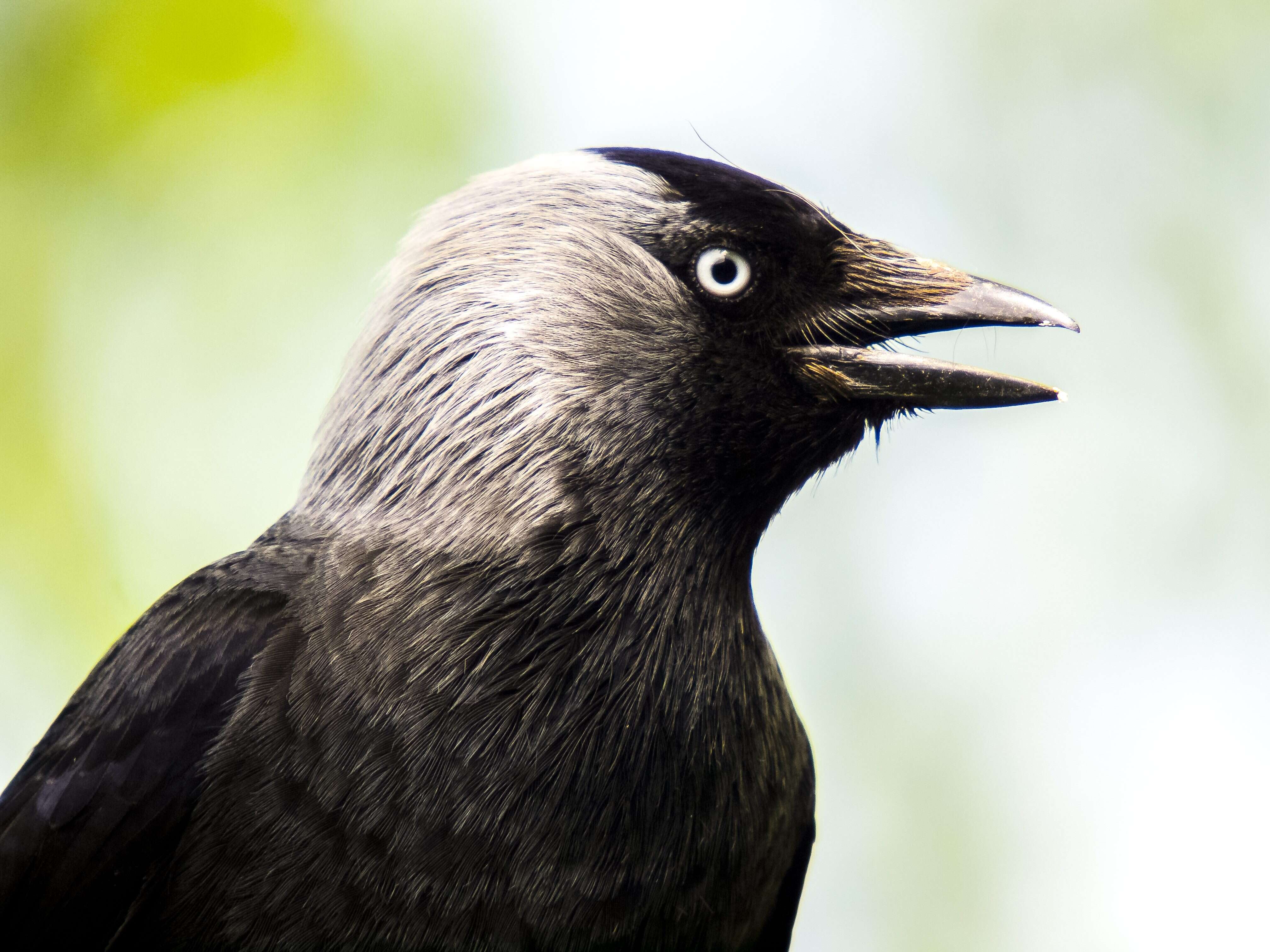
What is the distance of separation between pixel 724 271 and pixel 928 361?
53 cm

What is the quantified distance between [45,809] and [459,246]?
166cm

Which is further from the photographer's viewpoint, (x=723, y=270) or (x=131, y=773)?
(x=723, y=270)

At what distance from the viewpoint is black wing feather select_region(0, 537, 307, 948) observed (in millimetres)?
2445

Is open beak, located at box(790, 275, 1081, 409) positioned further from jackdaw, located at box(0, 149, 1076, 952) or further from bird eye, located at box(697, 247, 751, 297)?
bird eye, located at box(697, 247, 751, 297)

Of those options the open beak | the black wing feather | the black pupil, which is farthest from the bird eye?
the black wing feather

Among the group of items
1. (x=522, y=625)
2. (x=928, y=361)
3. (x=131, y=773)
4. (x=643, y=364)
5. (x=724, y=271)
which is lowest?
(x=131, y=773)

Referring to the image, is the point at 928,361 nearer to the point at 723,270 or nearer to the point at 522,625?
the point at 723,270

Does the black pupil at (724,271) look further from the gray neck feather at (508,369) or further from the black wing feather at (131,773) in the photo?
the black wing feather at (131,773)

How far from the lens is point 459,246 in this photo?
9.37 feet

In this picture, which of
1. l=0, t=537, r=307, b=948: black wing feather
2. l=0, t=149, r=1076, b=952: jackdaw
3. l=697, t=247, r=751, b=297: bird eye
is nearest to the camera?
l=0, t=149, r=1076, b=952: jackdaw

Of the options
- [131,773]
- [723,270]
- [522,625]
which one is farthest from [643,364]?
[131,773]

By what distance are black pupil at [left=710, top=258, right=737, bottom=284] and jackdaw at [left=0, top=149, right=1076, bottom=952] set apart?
2 centimetres

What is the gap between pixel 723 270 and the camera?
2707 mm

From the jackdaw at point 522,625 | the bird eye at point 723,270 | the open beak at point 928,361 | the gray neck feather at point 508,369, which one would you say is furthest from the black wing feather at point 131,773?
the open beak at point 928,361
